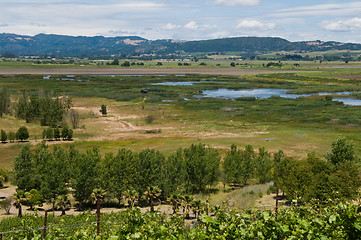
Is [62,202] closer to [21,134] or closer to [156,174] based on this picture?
[156,174]

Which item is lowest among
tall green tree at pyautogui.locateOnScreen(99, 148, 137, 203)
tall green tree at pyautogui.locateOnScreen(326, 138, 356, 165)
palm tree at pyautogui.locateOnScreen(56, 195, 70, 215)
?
palm tree at pyautogui.locateOnScreen(56, 195, 70, 215)

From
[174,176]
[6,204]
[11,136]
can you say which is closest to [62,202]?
[6,204]

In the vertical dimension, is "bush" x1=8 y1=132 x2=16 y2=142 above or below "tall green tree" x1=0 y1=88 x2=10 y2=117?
below

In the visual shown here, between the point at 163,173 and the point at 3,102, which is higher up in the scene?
the point at 3,102

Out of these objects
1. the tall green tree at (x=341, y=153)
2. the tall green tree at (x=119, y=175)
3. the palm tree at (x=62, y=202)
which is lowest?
the palm tree at (x=62, y=202)

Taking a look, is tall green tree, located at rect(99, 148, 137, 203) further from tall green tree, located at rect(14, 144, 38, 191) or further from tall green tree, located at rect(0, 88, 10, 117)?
tall green tree, located at rect(0, 88, 10, 117)

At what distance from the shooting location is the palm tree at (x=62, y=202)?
5197 centimetres

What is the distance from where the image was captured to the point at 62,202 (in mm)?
55188

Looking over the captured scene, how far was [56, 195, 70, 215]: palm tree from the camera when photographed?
51969 millimetres

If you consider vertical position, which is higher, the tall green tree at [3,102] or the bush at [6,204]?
the tall green tree at [3,102]

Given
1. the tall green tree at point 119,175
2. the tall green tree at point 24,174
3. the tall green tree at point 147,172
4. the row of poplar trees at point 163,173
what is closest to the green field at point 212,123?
the tall green tree at point 24,174

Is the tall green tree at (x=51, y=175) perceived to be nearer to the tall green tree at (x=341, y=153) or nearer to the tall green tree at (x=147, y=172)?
the tall green tree at (x=147, y=172)

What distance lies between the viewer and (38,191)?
55938 millimetres

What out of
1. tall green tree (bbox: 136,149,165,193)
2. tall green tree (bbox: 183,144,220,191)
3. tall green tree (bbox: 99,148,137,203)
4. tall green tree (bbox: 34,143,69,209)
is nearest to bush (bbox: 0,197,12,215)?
tall green tree (bbox: 34,143,69,209)
